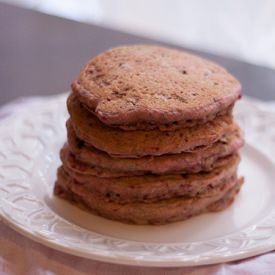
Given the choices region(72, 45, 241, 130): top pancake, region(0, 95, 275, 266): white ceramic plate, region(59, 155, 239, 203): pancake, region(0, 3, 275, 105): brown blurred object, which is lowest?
region(0, 3, 275, 105): brown blurred object

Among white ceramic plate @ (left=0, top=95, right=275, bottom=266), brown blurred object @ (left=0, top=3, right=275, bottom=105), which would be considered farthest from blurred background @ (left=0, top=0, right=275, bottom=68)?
white ceramic plate @ (left=0, top=95, right=275, bottom=266)

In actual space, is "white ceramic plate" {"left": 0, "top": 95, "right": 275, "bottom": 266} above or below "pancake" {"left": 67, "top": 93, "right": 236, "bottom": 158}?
below

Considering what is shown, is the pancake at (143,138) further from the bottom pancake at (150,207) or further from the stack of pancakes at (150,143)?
the bottom pancake at (150,207)

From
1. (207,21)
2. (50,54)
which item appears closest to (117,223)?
(50,54)

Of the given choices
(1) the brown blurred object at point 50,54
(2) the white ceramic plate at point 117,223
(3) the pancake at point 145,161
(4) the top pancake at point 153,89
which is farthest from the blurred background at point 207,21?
(3) the pancake at point 145,161

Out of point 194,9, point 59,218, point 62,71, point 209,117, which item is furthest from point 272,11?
point 59,218

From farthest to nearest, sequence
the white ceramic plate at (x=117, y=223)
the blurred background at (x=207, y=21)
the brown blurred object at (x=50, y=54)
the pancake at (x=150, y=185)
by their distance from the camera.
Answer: the blurred background at (x=207, y=21) → the brown blurred object at (x=50, y=54) → the pancake at (x=150, y=185) → the white ceramic plate at (x=117, y=223)

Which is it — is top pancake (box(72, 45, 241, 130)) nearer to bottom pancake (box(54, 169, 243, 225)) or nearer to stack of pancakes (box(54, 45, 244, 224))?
stack of pancakes (box(54, 45, 244, 224))
